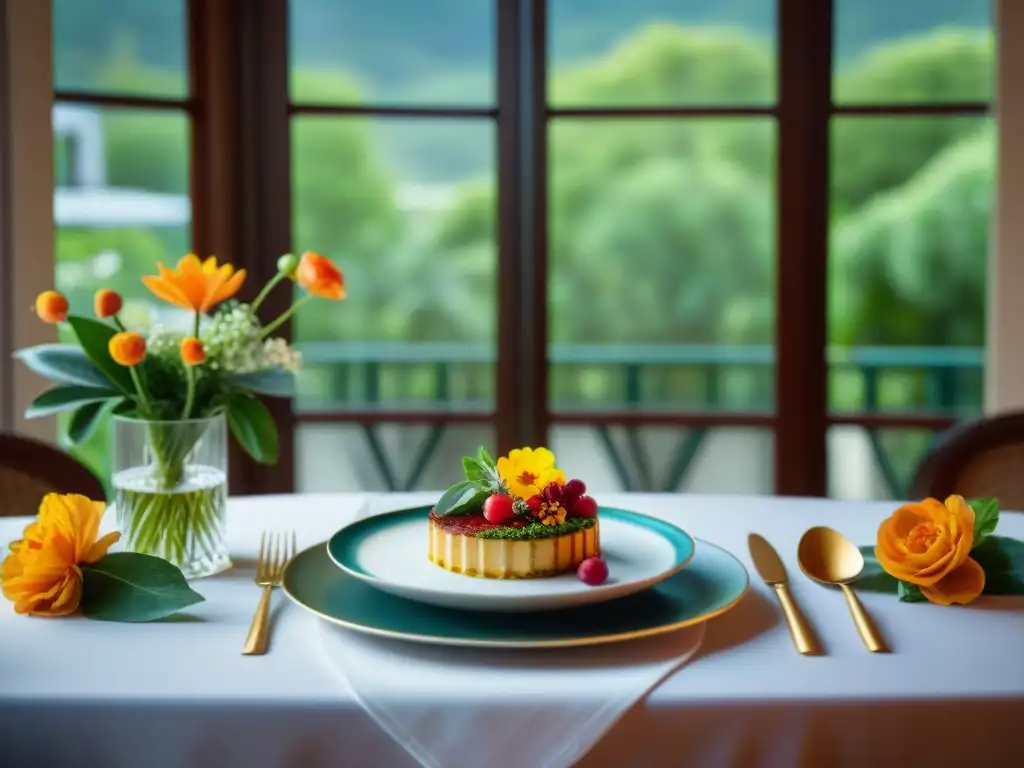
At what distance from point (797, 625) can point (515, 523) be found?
0.26m

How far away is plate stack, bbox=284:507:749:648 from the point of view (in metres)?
0.96

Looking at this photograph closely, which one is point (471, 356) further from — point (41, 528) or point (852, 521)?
point (41, 528)

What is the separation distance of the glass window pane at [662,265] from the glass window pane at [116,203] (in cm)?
95

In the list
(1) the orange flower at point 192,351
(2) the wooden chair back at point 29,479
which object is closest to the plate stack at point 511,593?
(1) the orange flower at point 192,351

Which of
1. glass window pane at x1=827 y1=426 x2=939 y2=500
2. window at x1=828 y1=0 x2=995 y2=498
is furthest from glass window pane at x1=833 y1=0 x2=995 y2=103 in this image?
glass window pane at x1=827 y1=426 x2=939 y2=500

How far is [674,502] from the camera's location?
5.25 ft

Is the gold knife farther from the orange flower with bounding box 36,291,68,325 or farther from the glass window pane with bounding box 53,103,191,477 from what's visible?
the glass window pane with bounding box 53,103,191,477

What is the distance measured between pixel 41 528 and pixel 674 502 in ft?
Answer: 2.77

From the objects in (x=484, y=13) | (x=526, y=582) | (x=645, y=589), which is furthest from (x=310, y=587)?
(x=484, y=13)

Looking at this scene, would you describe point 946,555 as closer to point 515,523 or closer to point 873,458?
point 515,523

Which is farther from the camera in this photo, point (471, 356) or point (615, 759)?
point (471, 356)

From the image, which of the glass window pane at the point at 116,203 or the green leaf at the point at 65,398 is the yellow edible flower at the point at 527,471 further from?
the glass window pane at the point at 116,203

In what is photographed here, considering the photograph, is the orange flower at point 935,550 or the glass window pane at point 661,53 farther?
the glass window pane at point 661,53

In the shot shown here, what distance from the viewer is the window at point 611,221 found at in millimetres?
2898
